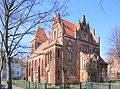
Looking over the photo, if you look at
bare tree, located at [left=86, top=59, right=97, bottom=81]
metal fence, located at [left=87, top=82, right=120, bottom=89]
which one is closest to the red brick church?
bare tree, located at [left=86, top=59, right=97, bottom=81]

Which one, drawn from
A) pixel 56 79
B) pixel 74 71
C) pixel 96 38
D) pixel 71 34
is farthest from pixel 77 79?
pixel 96 38

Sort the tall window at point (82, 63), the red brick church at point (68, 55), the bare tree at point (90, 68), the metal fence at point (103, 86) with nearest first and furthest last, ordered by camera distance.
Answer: the metal fence at point (103, 86)
the red brick church at point (68, 55)
the bare tree at point (90, 68)
the tall window at point (82, 63)

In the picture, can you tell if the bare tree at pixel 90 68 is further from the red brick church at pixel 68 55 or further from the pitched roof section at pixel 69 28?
the pitched roof section at pixel 69 28

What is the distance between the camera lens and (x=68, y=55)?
2221 inches

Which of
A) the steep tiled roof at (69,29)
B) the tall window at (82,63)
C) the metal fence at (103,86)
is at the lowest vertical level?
the metal fence at (103,86)

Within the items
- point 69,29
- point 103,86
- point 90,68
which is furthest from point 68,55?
point 103,86

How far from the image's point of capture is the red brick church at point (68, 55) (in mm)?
53206

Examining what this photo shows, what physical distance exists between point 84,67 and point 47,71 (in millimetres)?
8625

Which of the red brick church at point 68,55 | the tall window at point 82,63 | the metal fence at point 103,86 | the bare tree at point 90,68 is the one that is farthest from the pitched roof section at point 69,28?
the metal fence at point 103,86

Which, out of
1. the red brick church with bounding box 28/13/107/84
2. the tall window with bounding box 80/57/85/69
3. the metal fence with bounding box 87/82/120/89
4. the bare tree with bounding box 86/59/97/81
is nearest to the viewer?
the metal fence with bounding box 87/82/120/89

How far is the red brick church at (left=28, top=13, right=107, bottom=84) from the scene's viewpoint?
5321cm

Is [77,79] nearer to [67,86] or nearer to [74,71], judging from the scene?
[74,71]

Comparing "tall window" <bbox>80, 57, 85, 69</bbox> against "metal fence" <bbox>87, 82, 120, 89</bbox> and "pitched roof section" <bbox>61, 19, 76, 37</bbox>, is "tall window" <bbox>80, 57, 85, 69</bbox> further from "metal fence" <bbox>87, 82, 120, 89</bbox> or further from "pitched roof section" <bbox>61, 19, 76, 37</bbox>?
"metal fence" <bbox>87, 82, 120, 89</bbox>

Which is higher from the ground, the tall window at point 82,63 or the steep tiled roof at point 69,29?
the steep tiled roof at point 69,29
